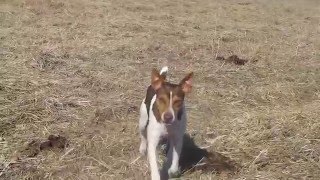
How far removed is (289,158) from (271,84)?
3.46 metres

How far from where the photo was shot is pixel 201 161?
6.21 metres

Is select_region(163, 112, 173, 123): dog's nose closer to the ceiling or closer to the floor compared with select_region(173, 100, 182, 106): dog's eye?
closer to the floor

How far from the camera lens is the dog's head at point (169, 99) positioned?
534 cm

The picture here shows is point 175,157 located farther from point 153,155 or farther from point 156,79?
point 156,79

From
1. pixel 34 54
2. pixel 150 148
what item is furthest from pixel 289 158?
pixel 34 54

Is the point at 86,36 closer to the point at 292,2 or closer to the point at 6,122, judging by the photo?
the point at 6,122

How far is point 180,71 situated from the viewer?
33.8 feet

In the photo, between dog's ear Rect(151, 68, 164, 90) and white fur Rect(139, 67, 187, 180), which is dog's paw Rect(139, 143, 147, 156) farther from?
dog's ear Rect(151, 68, 164, 90)

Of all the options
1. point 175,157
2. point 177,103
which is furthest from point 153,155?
point 177,103

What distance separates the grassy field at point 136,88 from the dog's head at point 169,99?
2.89 ft

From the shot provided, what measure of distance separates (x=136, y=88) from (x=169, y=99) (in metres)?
3.56

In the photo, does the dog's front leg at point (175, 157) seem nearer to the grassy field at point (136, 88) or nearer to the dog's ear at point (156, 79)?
the grassy field at point (136, 88)

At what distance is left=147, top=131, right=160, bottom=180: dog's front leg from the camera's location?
5.50 m

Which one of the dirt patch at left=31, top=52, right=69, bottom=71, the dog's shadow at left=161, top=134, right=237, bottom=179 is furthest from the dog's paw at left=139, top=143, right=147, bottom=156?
the dirt patch at left=31, top=52, right=69, bottom=71
